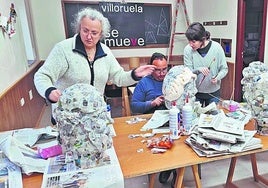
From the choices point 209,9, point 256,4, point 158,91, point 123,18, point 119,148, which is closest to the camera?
point 119,148

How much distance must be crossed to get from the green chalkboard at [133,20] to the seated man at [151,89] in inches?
111

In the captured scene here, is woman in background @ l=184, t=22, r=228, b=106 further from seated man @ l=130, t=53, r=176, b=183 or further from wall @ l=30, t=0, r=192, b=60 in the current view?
wall @ l=30, t=0, r=192, b=60

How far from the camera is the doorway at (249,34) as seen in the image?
335cm

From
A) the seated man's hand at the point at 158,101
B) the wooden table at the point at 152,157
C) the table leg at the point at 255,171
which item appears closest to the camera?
the wooden table at the point at 152,157

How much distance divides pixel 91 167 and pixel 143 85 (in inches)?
37.7

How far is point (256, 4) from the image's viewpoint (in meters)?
3.43

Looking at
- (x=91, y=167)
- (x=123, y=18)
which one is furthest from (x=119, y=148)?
(x=123, y=18)

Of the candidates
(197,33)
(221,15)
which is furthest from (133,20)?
(197,33)

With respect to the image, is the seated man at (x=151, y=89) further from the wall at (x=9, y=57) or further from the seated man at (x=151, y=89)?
the wall at (x=9, y=57)

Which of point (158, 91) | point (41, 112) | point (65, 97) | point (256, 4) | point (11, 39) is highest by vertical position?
point (256, 4)

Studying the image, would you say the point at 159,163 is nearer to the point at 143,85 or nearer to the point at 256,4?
the point at 143,85

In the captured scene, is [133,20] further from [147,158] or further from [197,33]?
[147,158]

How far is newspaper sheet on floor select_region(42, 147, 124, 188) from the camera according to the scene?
3.02ft

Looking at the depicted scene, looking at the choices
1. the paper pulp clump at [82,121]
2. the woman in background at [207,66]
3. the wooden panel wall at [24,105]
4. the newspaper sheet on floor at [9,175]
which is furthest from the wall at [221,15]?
the newspaper sheet on floor at [9,175]
